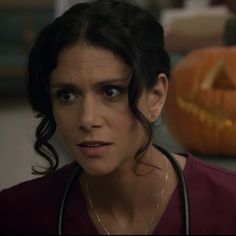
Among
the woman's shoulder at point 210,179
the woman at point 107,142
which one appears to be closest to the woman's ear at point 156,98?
the woman at point 107,142

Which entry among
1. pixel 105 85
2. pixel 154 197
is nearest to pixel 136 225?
pixel 154 197

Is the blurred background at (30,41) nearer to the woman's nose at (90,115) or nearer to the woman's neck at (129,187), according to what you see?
the woman's neck at (129,187)

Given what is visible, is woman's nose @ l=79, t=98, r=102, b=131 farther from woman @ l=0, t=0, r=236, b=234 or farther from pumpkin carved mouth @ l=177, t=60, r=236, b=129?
pumpkin carved mouth @ l=177, t=60, r=236, b=129

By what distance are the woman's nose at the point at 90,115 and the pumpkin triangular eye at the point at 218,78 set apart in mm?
1046

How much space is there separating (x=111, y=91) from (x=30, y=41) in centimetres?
17

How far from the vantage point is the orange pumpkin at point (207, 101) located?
5.16 feet

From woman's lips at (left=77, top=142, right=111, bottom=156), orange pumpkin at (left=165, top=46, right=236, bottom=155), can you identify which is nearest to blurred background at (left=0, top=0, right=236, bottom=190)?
orange pumpkin at (left=165, top=46, right=236, bottom=155)

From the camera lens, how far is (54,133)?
2.35 ft

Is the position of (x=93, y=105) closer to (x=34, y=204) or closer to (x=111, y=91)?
(x=111, y=91)

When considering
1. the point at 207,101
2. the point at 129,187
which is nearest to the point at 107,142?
the point at 129,187

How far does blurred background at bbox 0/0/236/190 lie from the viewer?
1232 millimetres

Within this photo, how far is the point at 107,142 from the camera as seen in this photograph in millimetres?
590

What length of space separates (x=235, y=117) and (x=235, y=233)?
986 millimetres

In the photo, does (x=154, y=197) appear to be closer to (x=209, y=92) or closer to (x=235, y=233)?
(x=235, y=233)
